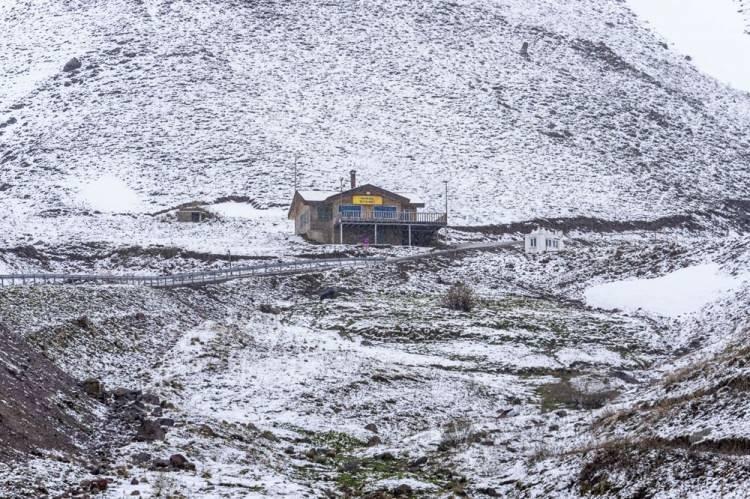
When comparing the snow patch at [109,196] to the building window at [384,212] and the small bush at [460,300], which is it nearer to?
the building window at [384,212]

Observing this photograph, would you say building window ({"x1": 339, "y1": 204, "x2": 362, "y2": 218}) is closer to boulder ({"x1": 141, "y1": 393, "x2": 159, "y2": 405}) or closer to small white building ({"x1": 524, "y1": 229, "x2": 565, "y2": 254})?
small white building ({"x1": 524, "y1": 229, "x2": 565, "y2": 254})

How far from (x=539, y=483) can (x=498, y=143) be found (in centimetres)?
8359

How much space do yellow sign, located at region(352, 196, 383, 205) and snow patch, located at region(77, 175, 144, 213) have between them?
65.9 feet

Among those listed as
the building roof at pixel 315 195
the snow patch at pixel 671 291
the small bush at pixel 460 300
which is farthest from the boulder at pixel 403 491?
the building roof at pixel 315 195

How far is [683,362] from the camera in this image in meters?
31.0

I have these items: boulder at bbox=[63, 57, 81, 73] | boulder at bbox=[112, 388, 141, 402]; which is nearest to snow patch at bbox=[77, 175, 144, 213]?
boulder at bbox=[63, 57, 81, 73]

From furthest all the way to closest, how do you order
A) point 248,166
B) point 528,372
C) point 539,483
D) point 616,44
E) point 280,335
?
point 616,44
point 248,166
point 280,335
point 528,372
point 539,483

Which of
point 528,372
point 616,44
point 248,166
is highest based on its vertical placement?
point 616,44

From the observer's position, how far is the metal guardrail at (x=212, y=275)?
136 ft

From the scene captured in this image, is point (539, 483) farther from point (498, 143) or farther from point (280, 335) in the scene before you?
point (498, 143)

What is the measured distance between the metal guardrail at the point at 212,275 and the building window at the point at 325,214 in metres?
8.36

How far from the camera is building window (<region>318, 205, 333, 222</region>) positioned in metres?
69.7

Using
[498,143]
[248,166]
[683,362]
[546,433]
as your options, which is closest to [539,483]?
[546,433]

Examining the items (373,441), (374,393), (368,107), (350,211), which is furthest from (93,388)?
(368,107)
